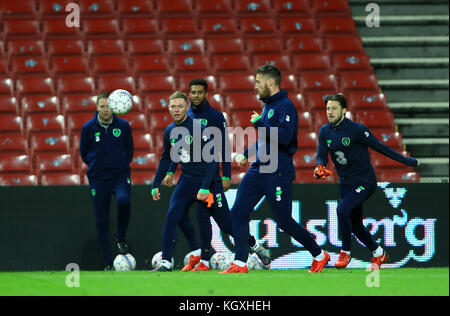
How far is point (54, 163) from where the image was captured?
1005 centimetres

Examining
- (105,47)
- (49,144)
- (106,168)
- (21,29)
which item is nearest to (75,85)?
(105,47)

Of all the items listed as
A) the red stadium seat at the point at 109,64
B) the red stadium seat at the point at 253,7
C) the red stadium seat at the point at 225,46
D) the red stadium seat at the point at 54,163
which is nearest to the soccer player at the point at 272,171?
the red stadium seat at the point at 54,163

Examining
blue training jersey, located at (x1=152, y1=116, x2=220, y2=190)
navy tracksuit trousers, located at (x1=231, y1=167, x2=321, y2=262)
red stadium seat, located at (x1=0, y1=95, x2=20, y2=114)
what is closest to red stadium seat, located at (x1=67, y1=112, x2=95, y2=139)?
red stadium seat, located at (x1=0, y1=95, x2=20, y2=114)

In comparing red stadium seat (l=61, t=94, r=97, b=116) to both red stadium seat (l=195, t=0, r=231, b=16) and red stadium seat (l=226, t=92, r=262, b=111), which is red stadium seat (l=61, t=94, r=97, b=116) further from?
red stadium seat (l=195, t=0, r=231, b=16)

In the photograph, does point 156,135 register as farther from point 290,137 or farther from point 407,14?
point 407,14

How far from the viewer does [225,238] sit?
8641 mm

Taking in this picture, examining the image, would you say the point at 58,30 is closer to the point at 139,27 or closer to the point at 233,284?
the point at 139,27

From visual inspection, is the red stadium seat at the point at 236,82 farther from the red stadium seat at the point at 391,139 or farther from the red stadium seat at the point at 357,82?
the red stadium seat at the point at 391,139

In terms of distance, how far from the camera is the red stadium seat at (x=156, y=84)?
11.4 meters

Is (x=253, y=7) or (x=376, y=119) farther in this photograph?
(x=253, y=7)

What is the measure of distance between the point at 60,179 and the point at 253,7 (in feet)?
16.7

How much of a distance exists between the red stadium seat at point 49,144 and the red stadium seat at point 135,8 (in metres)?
3.33
